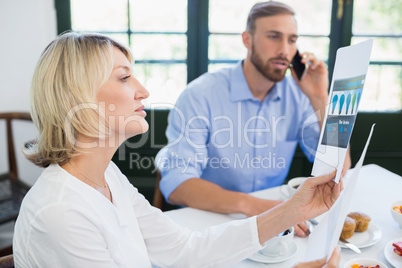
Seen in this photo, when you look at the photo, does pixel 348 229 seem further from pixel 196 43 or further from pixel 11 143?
pixel 11 143

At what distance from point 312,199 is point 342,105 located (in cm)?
32

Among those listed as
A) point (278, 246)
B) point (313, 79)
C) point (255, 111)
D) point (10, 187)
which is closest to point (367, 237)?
point (278, 246)

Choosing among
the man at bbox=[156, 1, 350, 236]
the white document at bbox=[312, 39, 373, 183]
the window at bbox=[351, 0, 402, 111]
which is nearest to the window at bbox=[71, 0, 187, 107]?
the man at bbox=[156, 1, 350, 236]

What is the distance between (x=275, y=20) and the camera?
6.27ft

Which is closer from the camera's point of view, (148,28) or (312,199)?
(312,199)

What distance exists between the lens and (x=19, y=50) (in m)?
2.64

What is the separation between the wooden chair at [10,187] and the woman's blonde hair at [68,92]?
1208 mm

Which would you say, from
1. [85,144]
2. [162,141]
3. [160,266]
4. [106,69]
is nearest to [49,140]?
[85,144]

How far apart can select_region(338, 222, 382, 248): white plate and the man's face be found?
939 millimetres

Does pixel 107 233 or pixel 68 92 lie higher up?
pixel 68 92

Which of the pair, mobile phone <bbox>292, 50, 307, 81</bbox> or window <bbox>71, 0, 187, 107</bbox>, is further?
window <bbox>71, 0, 187, 107</bbox>

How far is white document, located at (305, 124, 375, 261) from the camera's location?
0.71 meters

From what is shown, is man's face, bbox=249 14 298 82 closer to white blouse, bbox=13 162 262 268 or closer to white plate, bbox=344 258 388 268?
white blouse, bbox=13 162 262 268

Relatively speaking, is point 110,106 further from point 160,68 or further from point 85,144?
point 160,68
